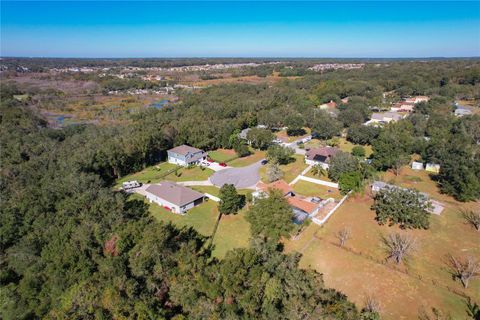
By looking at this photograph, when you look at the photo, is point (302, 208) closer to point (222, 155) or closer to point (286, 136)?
point (222, 155)

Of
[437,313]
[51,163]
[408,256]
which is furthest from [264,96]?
[437,313]

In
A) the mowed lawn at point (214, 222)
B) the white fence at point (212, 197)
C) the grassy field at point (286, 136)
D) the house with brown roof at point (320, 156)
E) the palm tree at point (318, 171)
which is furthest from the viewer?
the grassy field at point (286, 136)

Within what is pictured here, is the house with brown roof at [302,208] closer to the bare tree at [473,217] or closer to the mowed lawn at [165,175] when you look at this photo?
the mowed lawn at [165,175]

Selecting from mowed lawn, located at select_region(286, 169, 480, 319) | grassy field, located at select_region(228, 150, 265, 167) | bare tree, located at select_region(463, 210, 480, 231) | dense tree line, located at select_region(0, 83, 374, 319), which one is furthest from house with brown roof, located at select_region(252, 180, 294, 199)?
bare tree, located at select_region(463, 210, 480, 231)

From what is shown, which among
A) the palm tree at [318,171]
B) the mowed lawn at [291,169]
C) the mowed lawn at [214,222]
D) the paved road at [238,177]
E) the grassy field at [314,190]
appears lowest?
the mowed lawn at [214,222]

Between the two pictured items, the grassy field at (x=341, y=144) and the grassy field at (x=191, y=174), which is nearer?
the grassy field at (x=191, y=174)

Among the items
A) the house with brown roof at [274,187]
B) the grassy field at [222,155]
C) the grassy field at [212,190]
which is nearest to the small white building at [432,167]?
the house with brown roof at [274,187]

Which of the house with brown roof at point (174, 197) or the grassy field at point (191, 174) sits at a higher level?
the house with brown roof at point (174, 197)
